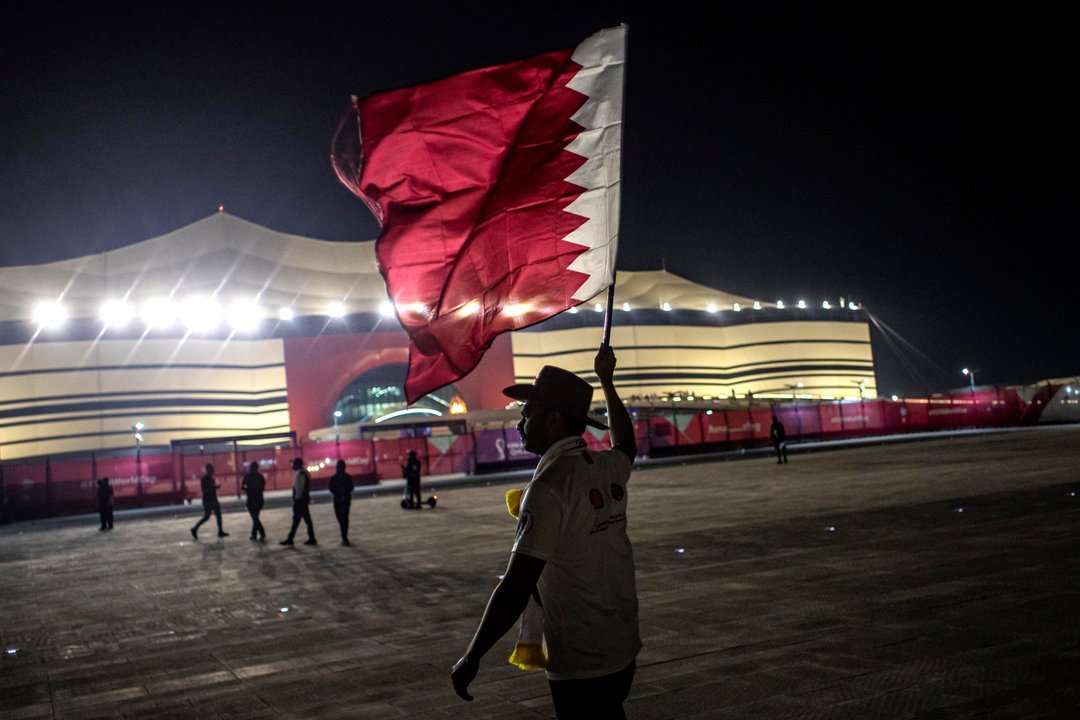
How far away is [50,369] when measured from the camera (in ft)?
196

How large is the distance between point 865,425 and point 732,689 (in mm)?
44016

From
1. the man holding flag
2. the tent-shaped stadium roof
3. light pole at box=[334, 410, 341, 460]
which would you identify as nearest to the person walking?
the man holding flag

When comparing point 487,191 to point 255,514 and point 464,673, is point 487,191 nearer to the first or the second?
point 464,673

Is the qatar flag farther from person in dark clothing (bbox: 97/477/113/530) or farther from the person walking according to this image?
person in dark clothing (bbox: 97/477/113/530)

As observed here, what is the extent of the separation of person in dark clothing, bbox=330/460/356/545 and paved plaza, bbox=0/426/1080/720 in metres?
0.36

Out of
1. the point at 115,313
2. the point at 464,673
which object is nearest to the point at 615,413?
the point at 464,673

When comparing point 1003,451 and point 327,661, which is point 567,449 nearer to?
point 327,661

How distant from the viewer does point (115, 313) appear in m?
63.7

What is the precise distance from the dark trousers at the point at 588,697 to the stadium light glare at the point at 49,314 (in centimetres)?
6524

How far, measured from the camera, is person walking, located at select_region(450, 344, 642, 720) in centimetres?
272

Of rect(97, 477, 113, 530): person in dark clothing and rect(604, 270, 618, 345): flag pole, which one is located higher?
rect(604, 270, 618, 345): flag pole

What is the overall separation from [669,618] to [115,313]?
6416 centimetres

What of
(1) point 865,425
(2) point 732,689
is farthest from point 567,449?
(1) point 865,425

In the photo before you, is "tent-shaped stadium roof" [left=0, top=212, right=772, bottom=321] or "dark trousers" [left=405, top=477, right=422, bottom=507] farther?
"tent-shaped stadium roof" [left=0, top=212, right=772, bottom=321]
